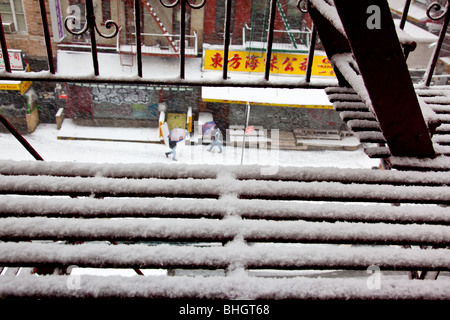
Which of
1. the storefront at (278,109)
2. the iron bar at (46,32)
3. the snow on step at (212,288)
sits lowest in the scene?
the storefront at (278,109)

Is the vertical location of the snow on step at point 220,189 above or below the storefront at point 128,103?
above

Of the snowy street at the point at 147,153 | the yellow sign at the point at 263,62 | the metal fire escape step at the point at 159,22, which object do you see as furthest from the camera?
the yellow sign at the point at 263,62

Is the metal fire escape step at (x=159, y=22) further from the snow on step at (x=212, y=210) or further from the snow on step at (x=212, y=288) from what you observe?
the snow on step at (x=212, y=288)

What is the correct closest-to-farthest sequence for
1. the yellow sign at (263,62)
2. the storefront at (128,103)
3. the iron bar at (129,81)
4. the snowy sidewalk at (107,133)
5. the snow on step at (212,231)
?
the snow on step at (212,231)
the iron bar at (129,81)
the yellow sign at (263,62)
the snowy sidewalk at (107,133)
the storefront at (128,103)

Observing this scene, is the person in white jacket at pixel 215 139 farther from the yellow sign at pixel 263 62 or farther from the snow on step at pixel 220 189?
the snow on step at pixel 220 189

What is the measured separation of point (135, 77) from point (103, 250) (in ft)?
4.09

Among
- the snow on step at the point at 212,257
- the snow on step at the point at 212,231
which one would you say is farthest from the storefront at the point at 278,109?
the snow on step at the point at 212,257

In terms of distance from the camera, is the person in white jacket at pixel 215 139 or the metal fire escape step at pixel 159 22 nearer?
the metal fire escape step at pixel 159 22

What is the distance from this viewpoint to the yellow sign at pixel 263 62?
1130cm

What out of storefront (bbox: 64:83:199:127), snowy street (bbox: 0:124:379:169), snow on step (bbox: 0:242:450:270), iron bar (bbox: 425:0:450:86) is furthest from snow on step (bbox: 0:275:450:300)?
storefront (bbox: 64:83:199:127)

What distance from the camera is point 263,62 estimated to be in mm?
11516

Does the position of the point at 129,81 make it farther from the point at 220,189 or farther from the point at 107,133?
the point at 107,133

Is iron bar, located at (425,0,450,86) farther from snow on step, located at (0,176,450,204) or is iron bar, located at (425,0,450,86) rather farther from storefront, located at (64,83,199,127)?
storefront, located at (64,83,199,127)

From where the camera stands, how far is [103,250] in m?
1.19
